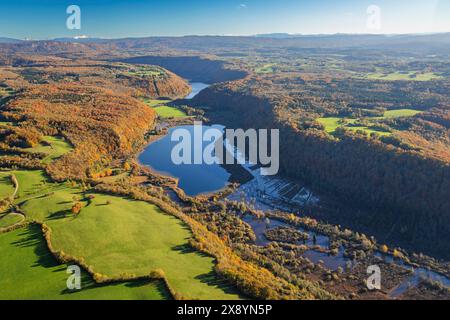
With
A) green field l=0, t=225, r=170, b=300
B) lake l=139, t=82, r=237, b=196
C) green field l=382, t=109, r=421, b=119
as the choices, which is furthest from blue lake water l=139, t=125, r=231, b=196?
green field l=382, t=109, r=421, b=119

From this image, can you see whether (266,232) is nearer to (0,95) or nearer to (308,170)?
(308,170)

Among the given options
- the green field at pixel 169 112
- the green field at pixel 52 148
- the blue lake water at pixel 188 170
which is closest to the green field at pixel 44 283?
the green field at pixel 52 148

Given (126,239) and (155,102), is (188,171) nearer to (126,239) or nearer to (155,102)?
(126,239)

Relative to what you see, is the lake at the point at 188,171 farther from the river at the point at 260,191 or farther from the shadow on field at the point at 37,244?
the shadow on field at the point at 37,244

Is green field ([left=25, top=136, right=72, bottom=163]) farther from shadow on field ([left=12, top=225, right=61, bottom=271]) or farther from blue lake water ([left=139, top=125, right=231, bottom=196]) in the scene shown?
shadow on field ([left=12, top=225, right=61, bottom=271])

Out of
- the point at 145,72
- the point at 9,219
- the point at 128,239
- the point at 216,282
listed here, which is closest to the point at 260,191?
the point at 128,239
